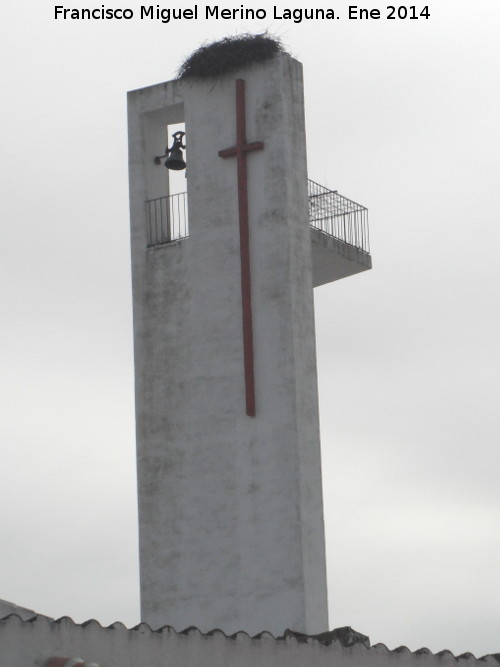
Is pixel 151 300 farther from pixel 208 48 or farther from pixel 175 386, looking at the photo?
pixel 208 48

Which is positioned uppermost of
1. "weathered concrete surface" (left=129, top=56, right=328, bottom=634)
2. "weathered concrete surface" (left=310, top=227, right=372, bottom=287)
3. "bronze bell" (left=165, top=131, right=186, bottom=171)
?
"bronze bell" (left=165, top=131, right=186, bottom=171)

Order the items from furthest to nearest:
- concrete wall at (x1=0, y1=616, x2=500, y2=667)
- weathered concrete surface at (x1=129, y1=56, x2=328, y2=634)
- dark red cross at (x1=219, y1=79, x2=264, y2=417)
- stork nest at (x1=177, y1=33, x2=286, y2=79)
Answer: stork nest at (x1=177, y1=33, x2=286, y2=79) → dark red cross at (x1=219, y1=79, x2=264, y2=417) → weathered concrete surface at (x1=129, y1=56, x2=328, y2=634) → concrete wall at (x1=0, y1=616, x2=500, y2=667)

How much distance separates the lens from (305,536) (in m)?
25.0

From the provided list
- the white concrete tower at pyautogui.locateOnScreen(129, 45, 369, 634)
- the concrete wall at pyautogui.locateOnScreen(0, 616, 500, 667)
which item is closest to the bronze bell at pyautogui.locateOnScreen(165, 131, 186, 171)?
the white concrete tower at pyautogui.locateOnScreen(129, 45, 369, 634)

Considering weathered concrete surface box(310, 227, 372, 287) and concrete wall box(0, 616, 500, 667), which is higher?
weathered concrete surface box(310, 227, 372, 287)

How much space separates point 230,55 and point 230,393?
17.0 feet

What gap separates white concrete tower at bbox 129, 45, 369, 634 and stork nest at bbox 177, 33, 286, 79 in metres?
0.13

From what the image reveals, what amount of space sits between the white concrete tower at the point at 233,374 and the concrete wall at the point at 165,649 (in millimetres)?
3151

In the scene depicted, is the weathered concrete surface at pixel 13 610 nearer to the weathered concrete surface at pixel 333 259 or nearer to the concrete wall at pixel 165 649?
the concrete wall at pixel 165 649

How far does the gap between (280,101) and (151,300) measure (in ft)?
11.6

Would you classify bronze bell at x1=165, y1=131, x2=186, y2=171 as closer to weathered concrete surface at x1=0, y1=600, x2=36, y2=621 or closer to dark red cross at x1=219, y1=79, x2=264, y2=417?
dark red cross at x1=219, y1=79, x2=264, y2=417

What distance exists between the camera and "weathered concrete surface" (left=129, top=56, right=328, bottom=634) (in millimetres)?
25172

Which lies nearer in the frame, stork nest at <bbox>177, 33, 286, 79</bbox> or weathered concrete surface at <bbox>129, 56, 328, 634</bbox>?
weathered concrete surface at <bbox>129, 56, 328, 634</bbox>

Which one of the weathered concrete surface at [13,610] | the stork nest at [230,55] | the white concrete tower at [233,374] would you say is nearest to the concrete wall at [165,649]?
the weathered concrete surface at [13,610]
